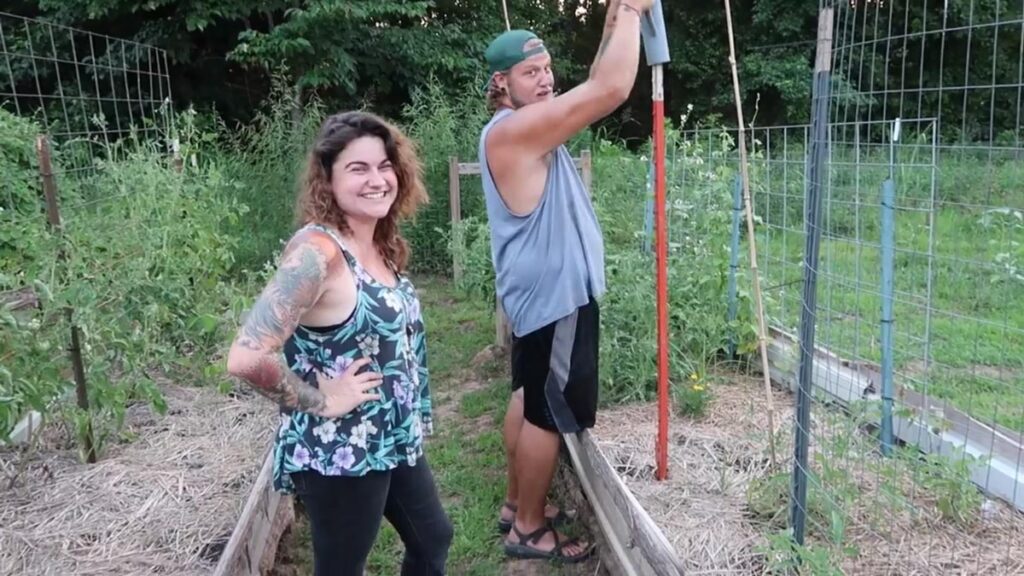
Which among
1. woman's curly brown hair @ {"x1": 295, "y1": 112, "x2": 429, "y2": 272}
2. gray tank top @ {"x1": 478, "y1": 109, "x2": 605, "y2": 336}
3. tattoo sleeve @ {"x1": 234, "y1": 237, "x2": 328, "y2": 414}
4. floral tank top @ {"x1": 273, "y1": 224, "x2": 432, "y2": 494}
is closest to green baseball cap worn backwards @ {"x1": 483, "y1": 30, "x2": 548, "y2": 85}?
gray tank top @ {"x1": 478, "y1": 109, "x2": 605, "y2": 336}

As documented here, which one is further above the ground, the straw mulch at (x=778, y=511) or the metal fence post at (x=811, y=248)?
the metal fence post at (x=811, y=248)

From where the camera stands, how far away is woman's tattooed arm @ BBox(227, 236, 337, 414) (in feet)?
5.99

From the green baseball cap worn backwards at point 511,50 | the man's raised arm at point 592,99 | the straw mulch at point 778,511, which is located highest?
the green baseball cap worn backwards at point 511,50

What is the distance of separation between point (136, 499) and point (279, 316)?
160 cm

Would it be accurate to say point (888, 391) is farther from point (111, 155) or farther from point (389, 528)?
point (111, 155)

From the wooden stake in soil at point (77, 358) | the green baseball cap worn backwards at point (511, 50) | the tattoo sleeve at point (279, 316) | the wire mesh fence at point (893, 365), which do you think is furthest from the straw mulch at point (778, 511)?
the wooden stake in soil at point (77, 358)

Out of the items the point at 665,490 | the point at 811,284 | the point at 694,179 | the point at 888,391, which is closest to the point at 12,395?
the point at 665,490

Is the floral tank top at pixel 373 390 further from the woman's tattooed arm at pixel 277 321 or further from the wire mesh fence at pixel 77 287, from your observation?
the wire mesh fence at pixel 77 287

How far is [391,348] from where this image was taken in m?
2.06

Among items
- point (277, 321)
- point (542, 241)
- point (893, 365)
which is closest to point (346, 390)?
point (277, 321)

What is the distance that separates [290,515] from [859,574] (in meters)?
2.16

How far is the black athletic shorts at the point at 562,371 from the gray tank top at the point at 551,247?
0.06 metres

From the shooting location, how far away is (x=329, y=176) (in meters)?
2.07

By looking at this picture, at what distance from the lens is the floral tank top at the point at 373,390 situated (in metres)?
1.99
